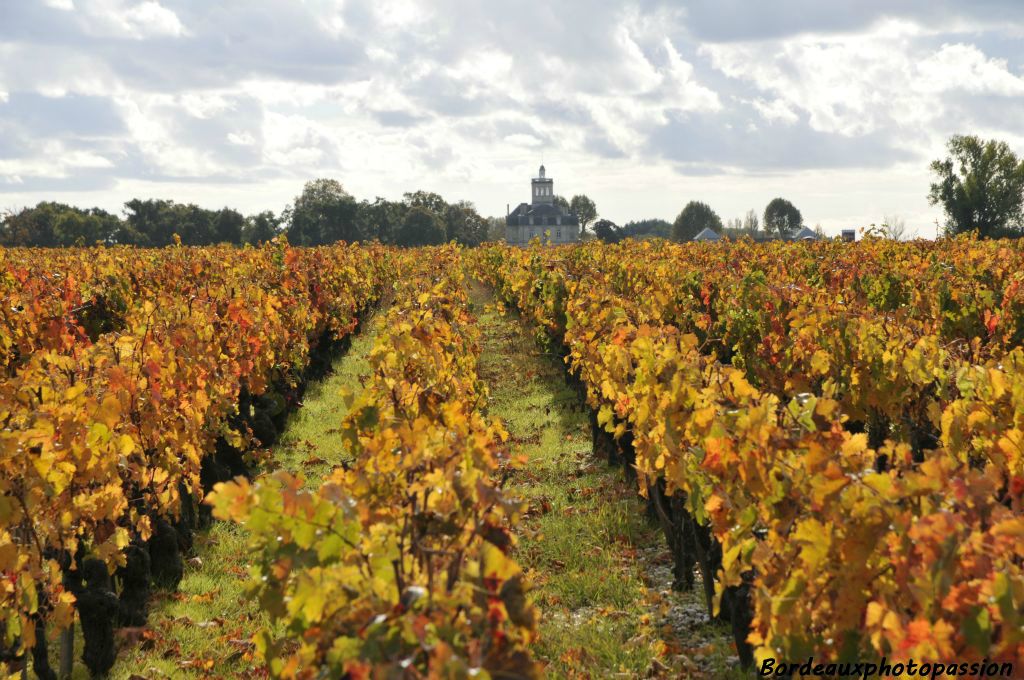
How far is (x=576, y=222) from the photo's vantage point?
501 feet

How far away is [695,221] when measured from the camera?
4830 inches

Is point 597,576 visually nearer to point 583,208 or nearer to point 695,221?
point 695,221

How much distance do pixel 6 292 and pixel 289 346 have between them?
3.70m

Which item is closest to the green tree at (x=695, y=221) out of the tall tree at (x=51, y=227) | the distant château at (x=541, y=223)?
the distant château at (x=541, y=223)

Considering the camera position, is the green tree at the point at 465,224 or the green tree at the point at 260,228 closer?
the green tree at the point at 260,228

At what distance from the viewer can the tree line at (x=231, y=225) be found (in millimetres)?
73938

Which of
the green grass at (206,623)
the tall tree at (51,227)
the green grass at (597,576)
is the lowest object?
the green grass at (206,623)

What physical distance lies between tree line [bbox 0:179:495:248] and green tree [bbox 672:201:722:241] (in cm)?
3025

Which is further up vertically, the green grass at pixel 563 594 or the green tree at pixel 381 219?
the green tree at pixel 381 219

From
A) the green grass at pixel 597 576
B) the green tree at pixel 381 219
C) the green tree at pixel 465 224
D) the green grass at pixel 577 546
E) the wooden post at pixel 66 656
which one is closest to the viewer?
the wooden post at pixel 66 656

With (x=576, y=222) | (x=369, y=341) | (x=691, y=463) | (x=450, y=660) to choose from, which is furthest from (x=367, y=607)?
(x=576, y=222)

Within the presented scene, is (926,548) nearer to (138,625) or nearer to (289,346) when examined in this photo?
(138,625)

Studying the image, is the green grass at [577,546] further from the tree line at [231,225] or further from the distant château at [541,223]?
the distant château at [541,223]

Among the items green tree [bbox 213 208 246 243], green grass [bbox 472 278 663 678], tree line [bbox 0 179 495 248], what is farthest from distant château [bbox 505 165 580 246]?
green grass [bbox 472 278 663 678]
